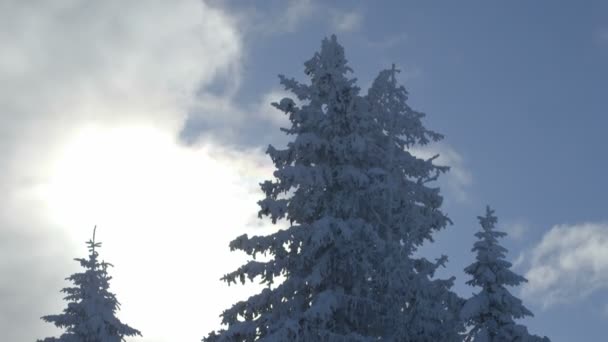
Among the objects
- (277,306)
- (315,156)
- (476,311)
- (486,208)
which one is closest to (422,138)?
(486,208)

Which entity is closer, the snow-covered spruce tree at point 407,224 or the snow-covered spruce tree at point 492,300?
the snow-covered spruce tree at point 407,224

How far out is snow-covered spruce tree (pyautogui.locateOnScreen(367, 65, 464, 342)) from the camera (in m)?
20.8

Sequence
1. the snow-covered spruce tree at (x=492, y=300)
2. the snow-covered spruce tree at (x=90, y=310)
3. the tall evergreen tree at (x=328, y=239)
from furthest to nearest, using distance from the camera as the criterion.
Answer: the snow-covered spruce tree at (x=90, y=310) < the snow-covered spruce tree at (x=492, y=300) < the tall evergreen tree at (x=328, y=239)

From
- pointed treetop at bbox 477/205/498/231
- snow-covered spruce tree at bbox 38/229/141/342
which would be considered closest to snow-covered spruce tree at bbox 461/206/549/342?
pointed treetop at bbox 477/205/498/231

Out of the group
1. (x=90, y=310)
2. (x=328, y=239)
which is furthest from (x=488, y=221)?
(x=90, y=310)

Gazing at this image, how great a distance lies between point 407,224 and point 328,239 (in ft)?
19.7

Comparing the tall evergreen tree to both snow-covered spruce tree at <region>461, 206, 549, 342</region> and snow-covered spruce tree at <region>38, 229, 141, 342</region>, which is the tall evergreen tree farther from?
snow-covered spruce tree at <region>38, 229, 141, 342</region>

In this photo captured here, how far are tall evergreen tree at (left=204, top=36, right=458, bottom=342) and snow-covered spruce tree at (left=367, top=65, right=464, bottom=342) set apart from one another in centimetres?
9

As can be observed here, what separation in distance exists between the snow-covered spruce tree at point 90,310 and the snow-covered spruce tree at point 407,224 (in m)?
16.9

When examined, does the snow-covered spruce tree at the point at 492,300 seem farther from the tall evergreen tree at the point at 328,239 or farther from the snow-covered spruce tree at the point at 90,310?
the snow-covered spruce tree at the point at 90,310

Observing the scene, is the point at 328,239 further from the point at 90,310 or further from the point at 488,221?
the point at 90,310

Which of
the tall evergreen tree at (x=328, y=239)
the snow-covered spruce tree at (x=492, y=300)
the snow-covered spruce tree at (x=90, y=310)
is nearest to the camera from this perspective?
the tall evergreen tree at (x=328, y=239)

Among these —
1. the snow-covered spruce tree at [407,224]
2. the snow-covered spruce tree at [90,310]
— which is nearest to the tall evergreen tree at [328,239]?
the snow-covered spruce tree at [407,224]

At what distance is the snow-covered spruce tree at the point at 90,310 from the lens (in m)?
34.4
